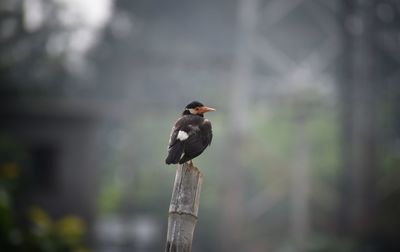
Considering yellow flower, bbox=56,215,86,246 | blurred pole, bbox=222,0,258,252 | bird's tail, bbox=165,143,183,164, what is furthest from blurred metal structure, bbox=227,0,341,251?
bird's tail, bbox=165,143,183,164

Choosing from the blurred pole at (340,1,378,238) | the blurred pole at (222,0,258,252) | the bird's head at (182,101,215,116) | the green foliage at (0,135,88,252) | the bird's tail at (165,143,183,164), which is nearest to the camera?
the bird's tail at (165,143,183,164)

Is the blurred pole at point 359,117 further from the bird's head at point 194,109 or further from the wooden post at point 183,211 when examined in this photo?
the wooden post at point 183,211

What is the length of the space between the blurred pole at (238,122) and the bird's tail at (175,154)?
1122cm

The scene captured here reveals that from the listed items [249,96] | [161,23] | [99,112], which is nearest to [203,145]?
[249,96]

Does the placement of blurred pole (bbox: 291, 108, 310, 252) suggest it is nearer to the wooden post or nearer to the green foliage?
the green foliage

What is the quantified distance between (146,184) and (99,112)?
14.2 feet

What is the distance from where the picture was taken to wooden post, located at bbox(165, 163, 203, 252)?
16.9ft

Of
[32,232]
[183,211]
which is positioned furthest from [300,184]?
[183,211]

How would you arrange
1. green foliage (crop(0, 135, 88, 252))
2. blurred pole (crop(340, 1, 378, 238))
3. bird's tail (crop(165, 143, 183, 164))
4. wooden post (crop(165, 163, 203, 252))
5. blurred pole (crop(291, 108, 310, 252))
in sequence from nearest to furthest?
wooden post (crop(165, 163, 203, 252)) < bird's tail (crop(165, 143, 183, 164)) < green foliage (crop(0, 135, 88, 252)) < blurred pole (crop(340, 1, 378, 238)) < blurred pole (crop(291, 108, 310, 252))

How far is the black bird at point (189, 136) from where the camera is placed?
613 cm

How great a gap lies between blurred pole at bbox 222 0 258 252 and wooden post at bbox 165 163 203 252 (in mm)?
12212

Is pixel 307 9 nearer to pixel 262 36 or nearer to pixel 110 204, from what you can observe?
pixel 262 36

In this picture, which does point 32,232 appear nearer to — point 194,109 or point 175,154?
point 194,109

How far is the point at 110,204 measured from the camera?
28469 mm
